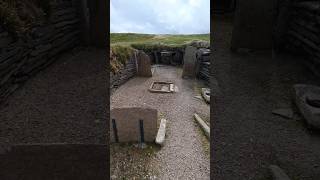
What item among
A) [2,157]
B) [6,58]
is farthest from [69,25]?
[2,157]

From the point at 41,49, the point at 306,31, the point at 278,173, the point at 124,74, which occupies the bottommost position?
the point at 278,173

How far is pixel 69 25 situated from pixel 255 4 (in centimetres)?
141

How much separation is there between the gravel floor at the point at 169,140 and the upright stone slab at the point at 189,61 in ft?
0.12

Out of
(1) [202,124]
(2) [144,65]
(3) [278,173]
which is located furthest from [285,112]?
(2) [144,65]

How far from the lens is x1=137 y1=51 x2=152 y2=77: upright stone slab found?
5.74 ft

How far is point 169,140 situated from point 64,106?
2.75 ft

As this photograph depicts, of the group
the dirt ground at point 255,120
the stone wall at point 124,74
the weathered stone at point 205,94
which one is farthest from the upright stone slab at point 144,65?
the dirt ground at point 255,120

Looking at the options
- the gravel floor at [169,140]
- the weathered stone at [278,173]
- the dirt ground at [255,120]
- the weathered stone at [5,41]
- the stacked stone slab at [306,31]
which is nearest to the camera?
the gravel floor at [169,140]

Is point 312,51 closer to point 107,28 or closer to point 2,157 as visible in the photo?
point 107,28

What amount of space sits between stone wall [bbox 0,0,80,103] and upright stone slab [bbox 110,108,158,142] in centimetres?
86

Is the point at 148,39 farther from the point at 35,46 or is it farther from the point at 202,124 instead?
the point at 35,46

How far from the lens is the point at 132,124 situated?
65.5 inches

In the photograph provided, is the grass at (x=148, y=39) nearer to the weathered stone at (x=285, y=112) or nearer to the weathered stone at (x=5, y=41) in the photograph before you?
the weathered stone at (x=285, y=112)

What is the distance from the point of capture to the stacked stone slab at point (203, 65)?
182 centimetres
